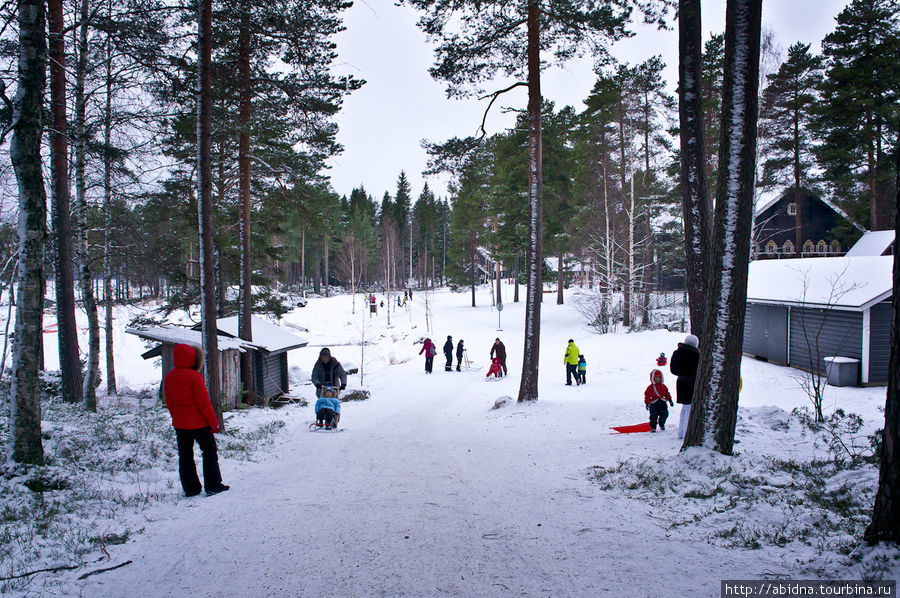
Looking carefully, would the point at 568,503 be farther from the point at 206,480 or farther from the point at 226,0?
the point at 226,0

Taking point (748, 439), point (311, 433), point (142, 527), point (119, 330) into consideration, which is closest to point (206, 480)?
point (142, 527)

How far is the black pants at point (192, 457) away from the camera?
202 inches

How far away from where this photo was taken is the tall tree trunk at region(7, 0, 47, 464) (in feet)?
16.9

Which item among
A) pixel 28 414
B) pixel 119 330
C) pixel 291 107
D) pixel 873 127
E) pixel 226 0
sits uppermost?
pixel 873 127

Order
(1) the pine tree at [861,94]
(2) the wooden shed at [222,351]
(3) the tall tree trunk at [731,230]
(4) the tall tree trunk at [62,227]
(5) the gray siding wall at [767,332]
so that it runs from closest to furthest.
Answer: (3) the tall tree trunk at [731,230]
(4) the tall tree trunk at [62,227]
(2) the wooden shed at [222,351]
(5) the gray siding wall at [767,332]
(1) the pine tree at [861,94]

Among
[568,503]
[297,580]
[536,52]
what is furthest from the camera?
[536,52]

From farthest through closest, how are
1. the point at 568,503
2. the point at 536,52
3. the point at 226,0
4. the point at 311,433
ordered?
1. the point at 536,52
2. the point at 311,433
3. the point at 226,0
4. the point at 568,503

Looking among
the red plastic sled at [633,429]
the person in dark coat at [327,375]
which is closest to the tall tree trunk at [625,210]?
the red plastic sled at [633,429]

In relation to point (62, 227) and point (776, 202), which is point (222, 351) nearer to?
point (62, 227)

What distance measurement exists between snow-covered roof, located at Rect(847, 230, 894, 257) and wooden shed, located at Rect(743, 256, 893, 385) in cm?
1164

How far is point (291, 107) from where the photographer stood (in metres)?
12.3

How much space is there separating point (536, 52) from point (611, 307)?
17938mm

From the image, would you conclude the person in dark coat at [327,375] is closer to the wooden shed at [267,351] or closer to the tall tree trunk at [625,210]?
the wooden shed at [267,351]

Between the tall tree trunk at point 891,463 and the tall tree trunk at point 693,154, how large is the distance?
160 inches
